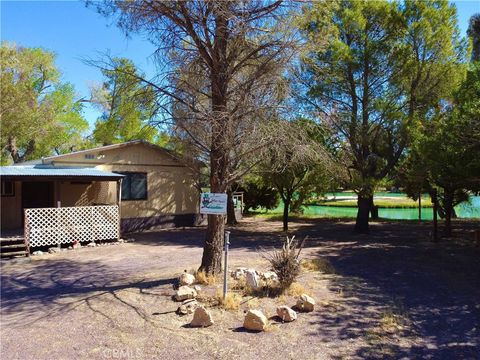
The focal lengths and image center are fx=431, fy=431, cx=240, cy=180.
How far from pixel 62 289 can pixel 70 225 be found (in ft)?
19.9

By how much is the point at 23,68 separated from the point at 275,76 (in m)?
22.7

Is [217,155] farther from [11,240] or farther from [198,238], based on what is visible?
[198,238]

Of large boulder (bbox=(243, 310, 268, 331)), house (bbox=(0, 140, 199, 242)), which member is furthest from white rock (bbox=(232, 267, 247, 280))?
house (bbox=(0, 140, 199, 242))

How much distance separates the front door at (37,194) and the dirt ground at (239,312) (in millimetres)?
5987

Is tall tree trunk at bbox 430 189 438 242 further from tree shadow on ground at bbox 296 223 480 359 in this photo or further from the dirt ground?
the dirt ground

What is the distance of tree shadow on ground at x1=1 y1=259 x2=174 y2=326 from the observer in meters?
6.79

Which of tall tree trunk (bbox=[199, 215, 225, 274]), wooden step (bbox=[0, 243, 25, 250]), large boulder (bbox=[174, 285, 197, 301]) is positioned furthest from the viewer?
wooden step (bbox=[0, 243, 25, 250])

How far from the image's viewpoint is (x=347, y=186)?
16109 millimetres

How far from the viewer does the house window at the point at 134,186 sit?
1806 cm

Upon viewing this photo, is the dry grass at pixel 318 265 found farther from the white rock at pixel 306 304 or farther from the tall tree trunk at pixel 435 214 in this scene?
the tall tree trunk at pixel 435 214

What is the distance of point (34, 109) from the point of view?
25938 mm

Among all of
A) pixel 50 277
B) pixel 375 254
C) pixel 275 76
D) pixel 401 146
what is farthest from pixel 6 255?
pixel 401 146

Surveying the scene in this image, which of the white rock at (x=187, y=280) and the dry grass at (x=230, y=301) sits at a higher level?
the white rock at (x=187, y=280)

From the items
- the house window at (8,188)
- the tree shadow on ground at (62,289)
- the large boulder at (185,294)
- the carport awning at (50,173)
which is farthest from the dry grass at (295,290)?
the house window at (8,188)
